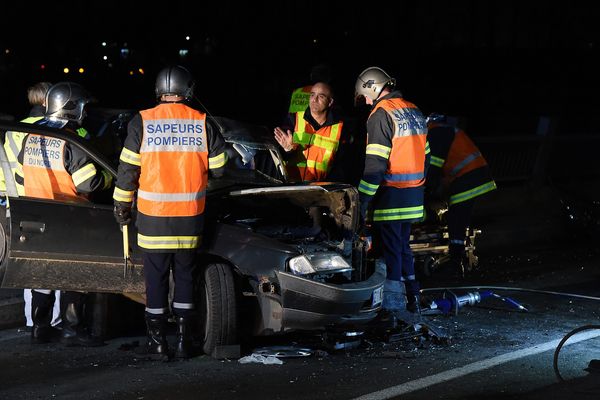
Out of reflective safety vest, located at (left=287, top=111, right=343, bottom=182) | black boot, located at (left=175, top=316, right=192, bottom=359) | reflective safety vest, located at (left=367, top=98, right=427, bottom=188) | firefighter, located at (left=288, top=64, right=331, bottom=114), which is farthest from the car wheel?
firefighter, located at (left=288, top=64, right=331, bottom=114)

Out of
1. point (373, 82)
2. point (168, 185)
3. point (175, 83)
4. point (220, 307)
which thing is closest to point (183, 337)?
point (220, 307)

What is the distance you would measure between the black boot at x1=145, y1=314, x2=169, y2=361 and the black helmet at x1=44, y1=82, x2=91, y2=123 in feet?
5.16

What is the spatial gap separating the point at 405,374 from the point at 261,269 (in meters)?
1.16

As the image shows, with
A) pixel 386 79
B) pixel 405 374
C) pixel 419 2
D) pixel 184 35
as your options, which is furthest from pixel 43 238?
pixel 419 2

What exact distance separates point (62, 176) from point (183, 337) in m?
1.38

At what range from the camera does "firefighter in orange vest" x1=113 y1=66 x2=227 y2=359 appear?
23.6 feet

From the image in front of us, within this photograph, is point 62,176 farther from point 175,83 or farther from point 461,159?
point 461,159

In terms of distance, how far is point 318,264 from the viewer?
7.36m

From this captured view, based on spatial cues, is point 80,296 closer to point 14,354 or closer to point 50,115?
point 14,354

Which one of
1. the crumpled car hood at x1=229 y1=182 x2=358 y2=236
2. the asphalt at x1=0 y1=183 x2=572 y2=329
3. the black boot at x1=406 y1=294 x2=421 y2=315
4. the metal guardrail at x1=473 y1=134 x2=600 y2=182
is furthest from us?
the metal guardrail at x1=473 y1=134 x2=600 y2=182

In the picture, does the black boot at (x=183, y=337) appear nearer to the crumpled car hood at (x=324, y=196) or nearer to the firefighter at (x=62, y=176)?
the firefighter at (x=62, y=176)

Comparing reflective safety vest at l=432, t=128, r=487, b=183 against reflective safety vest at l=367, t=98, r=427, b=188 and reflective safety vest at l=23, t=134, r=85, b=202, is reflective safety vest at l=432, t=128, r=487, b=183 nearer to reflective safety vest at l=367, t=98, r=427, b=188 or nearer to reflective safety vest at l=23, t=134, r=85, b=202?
reflective safety vest at l=367, t=98, r=427, b=188

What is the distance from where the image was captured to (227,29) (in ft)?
101

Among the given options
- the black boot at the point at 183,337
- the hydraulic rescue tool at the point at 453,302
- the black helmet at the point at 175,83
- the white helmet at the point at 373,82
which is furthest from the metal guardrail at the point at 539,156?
the black boot at the point at 183,337
